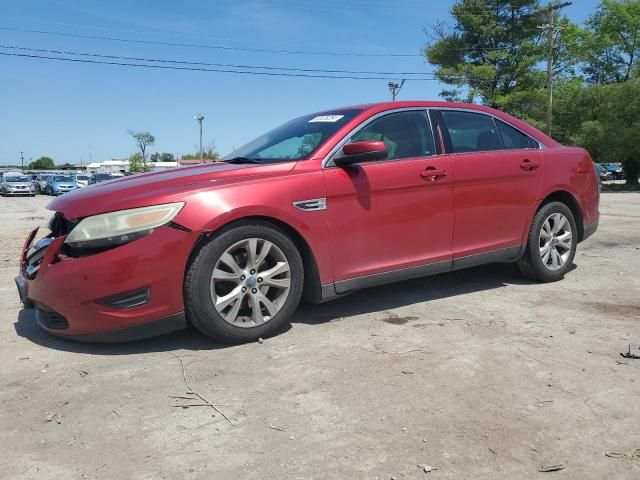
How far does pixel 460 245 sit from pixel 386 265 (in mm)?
783

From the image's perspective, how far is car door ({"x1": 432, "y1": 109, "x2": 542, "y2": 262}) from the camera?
4.48 m

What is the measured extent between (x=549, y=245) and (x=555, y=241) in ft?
0.31

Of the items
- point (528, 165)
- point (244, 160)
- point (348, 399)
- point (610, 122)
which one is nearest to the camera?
point (348, 399)

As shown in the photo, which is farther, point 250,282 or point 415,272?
point 415,272

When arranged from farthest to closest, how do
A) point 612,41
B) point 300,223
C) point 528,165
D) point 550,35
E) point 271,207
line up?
point 612,41
point 550,35
point 528,165
point 300,223
point 271,207

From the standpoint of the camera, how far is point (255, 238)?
353 centimetres

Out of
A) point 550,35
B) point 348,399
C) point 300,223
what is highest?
point 550,35

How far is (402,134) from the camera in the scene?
433cm

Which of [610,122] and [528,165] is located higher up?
[610,122]

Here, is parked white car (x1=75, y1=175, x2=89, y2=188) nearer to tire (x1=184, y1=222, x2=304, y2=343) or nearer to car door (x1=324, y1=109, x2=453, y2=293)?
car door (x1=324, y1=109, x2=453, y2=293)

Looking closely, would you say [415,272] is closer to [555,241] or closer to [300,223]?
[300,223]

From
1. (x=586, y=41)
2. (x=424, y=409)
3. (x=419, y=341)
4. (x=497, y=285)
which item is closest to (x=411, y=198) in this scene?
(x=419, y=341)

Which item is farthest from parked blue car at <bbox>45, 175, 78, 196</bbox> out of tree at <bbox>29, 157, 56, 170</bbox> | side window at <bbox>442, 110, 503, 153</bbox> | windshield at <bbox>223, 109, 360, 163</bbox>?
tree at <bbox>29, 157, 56, 170</bbox>

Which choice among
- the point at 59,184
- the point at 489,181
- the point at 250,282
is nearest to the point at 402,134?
the point at 489,181
